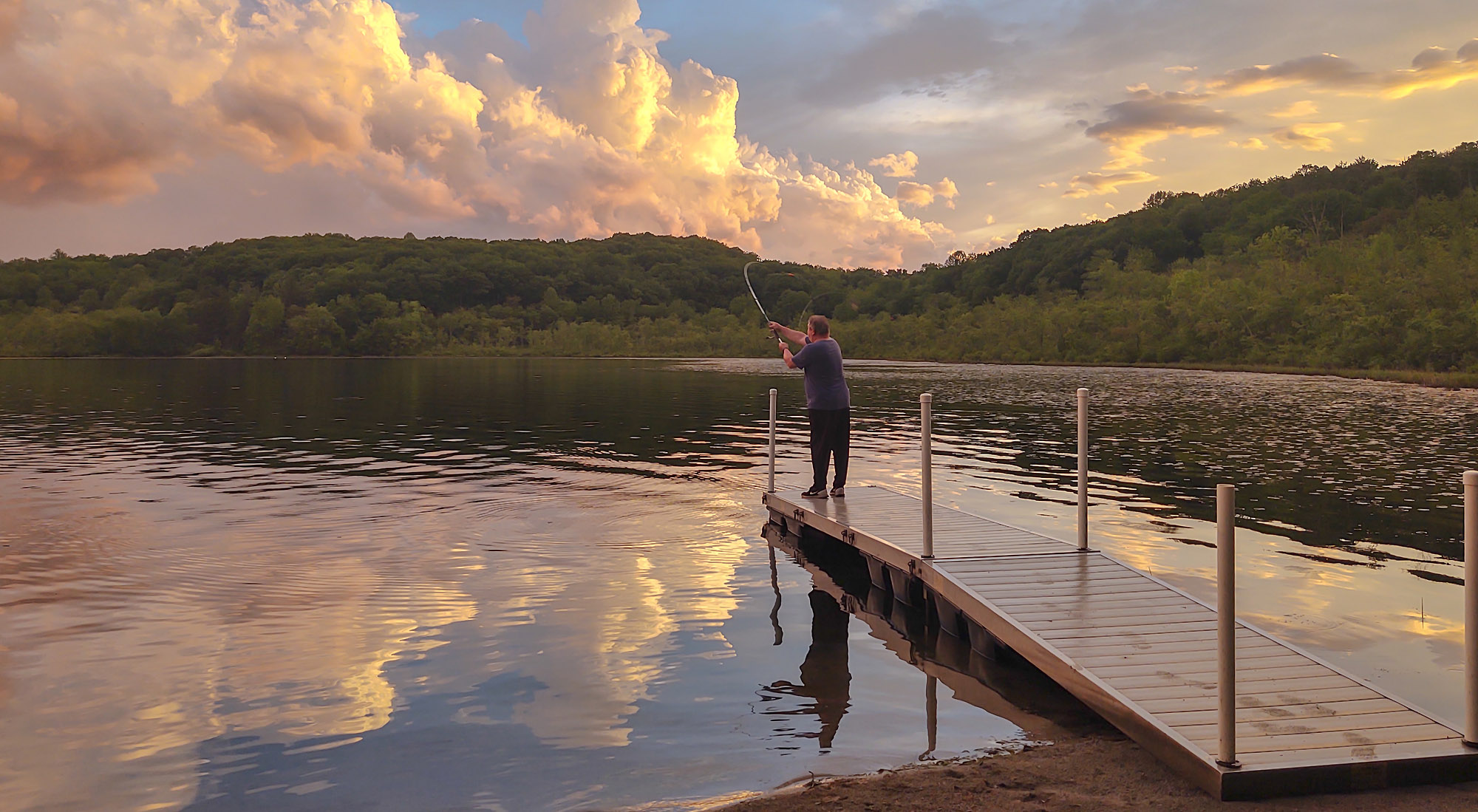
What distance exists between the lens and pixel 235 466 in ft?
71.5

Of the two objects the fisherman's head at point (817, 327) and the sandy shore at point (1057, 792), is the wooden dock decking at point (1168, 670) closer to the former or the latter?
the sandy shore at point (1057, 792)

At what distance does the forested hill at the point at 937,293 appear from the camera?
78.3 m

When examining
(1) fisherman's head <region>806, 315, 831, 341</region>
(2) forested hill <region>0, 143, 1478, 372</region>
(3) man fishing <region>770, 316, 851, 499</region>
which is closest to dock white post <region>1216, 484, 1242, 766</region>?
(3) man fishing <region>770, 316, 851, 499</region>

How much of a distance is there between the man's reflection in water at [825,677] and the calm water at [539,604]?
38mm

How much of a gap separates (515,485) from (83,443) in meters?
14.6

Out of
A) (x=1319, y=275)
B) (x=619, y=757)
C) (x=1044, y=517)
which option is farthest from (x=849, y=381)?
(x=619, y=757)

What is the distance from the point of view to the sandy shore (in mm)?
5193

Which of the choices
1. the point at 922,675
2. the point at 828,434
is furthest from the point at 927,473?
the point at 828,434

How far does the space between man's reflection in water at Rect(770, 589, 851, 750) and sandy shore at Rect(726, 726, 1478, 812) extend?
3.22ft

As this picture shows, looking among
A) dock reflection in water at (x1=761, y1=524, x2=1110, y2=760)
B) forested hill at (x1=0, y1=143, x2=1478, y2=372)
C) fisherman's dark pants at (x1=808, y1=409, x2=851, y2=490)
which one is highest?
forested hill at (x1=0, y1=143, x2=1478, y2=372)

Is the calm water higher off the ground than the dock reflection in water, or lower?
higher

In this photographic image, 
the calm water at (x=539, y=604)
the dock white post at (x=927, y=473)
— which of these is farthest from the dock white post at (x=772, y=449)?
the dock white post at (x=927, y=473)

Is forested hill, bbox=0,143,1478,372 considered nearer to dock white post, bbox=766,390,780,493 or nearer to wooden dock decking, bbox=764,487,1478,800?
dock white post, bbox=766,390,780,493

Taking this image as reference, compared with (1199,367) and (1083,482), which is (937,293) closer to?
(1199,367)
